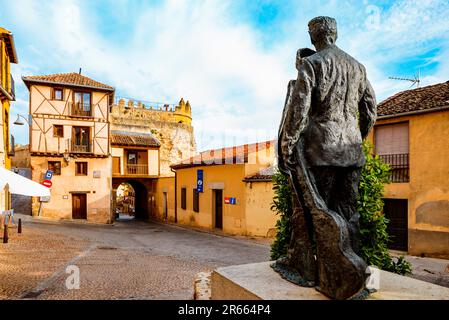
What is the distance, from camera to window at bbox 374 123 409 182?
13062mm

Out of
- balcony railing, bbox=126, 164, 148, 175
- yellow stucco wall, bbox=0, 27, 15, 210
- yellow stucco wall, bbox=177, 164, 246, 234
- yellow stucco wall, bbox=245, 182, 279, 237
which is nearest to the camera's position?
yellow stucco wall, bbox=245, 182, 279, 237

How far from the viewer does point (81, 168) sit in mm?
24156

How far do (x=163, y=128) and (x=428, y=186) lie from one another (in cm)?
3158

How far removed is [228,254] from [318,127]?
9.24m

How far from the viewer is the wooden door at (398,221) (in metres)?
13.0

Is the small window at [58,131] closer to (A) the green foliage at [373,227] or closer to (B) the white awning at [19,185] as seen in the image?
(B) the white awning at [19,185]

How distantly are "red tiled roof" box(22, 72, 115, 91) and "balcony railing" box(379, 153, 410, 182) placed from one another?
63.7ft

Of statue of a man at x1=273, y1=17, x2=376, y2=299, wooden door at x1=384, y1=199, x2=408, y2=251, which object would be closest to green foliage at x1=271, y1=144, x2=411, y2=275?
statue of a man at x1=273, y1=17, x2=376, y2=299

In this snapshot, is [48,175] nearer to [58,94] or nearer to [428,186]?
[58,94]

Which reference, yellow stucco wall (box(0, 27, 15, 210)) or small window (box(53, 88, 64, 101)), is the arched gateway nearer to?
small window (box(53, 88, 64, 101))

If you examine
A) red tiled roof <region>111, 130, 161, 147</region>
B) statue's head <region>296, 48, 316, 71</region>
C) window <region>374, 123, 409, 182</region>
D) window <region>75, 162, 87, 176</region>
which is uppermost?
red tiled roof <region>111, 130, 161, 147</region>

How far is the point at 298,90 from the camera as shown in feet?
11.1

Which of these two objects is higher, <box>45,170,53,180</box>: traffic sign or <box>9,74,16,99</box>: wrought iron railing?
<box>9,74,16,99</box>: wrought iron railing
